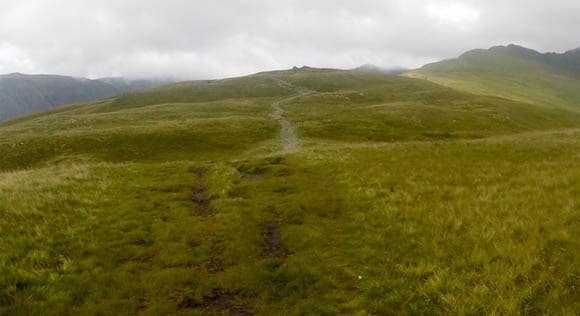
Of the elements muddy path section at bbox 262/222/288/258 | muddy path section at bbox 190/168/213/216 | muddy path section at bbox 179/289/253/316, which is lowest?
muddy path section at bbox 179/289/253/316

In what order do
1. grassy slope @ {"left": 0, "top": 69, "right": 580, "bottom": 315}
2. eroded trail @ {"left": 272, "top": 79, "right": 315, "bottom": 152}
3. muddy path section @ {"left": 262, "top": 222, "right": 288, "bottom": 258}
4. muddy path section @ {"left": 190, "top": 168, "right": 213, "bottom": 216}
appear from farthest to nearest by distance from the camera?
eroded trail @ {"left": 272, "top": 79, "right": 315, "bottom": 152} → muddy path section @ {"left": 190, "top": 168, "right": 213, "bottom": 216} → muddy path section @ {"left": 262, "top": 222, "right": 288, "bottom": 258} → grassy slope @ {"left": 0, "top": 69, "right": 580, "bottom": 315}

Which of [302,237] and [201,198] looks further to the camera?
[201,198]

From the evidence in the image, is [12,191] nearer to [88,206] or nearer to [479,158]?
[88,206]

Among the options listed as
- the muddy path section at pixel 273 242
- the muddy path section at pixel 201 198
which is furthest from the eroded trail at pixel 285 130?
the muddy path section at pixel 273 242

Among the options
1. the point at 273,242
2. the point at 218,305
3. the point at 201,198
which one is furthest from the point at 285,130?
the point at 218,305

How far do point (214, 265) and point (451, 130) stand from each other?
63.9m

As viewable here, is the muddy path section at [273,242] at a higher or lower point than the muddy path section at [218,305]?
higher

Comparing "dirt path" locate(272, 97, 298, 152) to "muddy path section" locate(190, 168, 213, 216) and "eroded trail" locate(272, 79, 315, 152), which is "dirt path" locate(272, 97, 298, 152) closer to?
"eroded trail" locate(272, 79, 315, 152)

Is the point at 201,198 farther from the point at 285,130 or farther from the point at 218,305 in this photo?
the point at 285,130

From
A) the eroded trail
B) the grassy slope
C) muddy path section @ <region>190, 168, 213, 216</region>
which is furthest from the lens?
the eroded trail

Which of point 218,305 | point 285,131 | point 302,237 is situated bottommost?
point 218,305

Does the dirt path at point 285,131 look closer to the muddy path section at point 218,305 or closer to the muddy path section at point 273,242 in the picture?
the muddy path section at point 273,242

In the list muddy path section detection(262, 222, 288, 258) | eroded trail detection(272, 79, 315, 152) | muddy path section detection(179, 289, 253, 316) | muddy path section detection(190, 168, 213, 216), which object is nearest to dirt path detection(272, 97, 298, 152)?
eroded trail detection(272, 79, 315, 152)

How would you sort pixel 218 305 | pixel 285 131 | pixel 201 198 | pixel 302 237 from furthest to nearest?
pixel 285 131 → pixel 201 198 → pixel 302 237 → pixel 218 305
